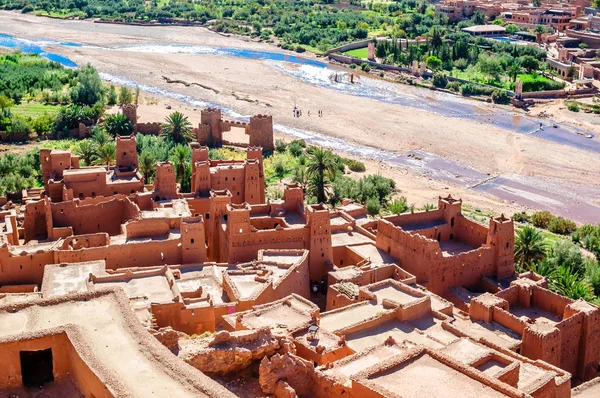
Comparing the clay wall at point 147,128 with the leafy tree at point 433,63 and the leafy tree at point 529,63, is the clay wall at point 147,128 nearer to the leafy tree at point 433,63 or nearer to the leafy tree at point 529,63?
the leafy tree at point 433,63

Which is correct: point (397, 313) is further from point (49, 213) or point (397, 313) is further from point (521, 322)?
Result: point (49, 213)

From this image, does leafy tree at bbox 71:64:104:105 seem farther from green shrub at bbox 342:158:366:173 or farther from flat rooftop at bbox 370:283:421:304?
flat rooftop at bbox 370:283:421:304

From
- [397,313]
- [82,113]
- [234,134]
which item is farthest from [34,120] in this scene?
[397,313]

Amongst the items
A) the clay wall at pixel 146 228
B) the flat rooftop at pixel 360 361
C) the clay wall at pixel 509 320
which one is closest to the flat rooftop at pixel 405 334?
the flat rooftop at pixel 360 361

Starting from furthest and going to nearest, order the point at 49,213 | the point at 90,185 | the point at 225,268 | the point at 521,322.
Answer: the point at 90,185, the point at 49,213, the point at 225,268, the point at 521,322

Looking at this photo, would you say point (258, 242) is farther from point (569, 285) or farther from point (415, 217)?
point (569, 285)

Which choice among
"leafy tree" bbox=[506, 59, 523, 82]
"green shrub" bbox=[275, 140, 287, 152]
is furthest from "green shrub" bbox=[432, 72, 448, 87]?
"green shrub" bbox=[275, 140, 287, 152]
